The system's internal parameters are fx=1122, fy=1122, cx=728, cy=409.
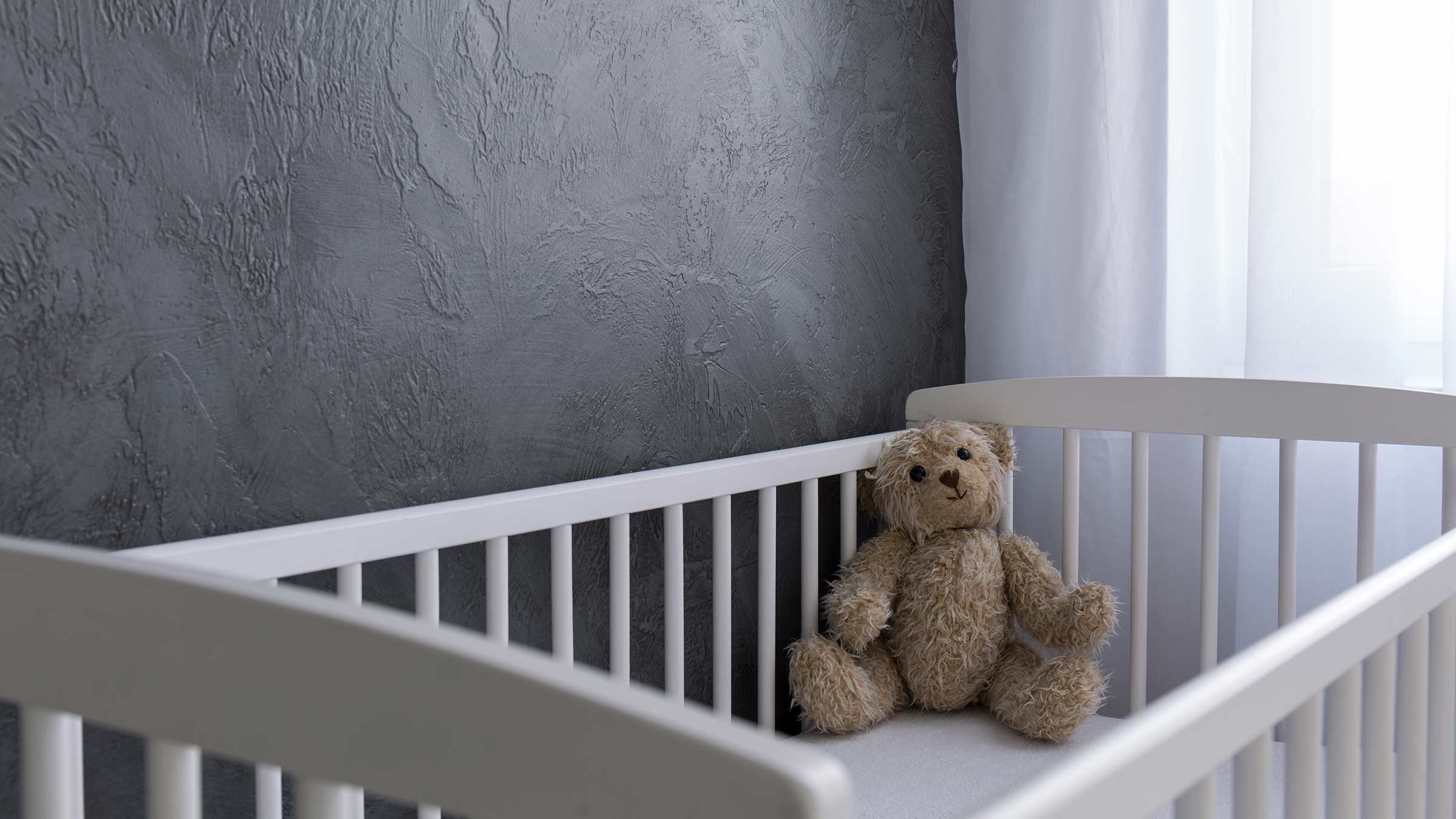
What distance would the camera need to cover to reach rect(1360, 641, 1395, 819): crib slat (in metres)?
0.69

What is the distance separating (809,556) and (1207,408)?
504 millimetres

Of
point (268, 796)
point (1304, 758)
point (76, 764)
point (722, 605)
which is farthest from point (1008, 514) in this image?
point (76, 764)

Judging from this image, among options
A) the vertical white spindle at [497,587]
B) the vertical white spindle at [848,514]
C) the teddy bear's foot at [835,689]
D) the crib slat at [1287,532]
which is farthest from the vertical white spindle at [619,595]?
the crib slat at [1287,532]

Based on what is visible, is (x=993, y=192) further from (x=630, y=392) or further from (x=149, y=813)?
(x=149, y=813)

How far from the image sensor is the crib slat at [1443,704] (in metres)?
0.78

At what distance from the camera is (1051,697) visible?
4.09 feet

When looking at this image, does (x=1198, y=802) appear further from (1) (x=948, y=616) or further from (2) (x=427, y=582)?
(1) (x=948, y=616)

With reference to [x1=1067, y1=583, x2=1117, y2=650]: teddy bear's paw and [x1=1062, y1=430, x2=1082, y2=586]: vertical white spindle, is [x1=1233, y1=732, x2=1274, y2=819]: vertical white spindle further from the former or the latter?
[x1=1062, y1=430, x2=1082, y2=586]: vertical white spindle

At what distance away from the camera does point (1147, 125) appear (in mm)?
1554

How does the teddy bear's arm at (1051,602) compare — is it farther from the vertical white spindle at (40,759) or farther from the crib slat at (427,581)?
the vertical white spindle at (40,759)

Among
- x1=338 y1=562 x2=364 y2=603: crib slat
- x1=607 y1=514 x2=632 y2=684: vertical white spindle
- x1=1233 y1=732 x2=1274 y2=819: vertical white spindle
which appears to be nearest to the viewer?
x1=1233 y1=732 x2=1274 y2=819: vertical white spindle

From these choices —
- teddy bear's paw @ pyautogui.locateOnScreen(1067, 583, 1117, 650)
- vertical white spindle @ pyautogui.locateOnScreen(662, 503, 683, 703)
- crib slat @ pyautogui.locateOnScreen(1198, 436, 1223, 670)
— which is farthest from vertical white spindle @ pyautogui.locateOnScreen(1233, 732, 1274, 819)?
crib slat @ pyautogui.locateOnScreen(1198, 436, 1223, 670)

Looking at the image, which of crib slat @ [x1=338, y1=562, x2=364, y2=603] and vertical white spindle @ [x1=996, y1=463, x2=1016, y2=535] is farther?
vertical white spindle @ [x1=996, y1=463, x2=1016, y2=535]

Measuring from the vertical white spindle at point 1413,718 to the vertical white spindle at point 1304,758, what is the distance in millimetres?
182
